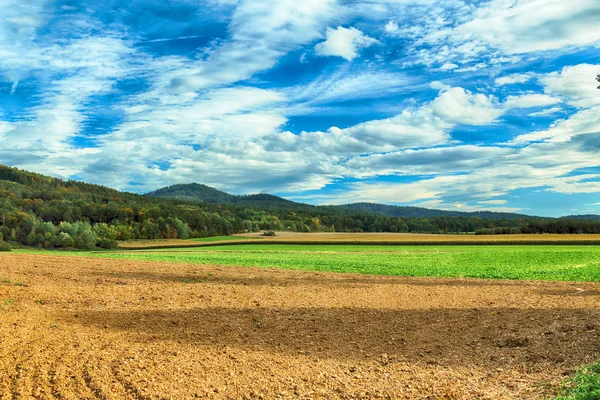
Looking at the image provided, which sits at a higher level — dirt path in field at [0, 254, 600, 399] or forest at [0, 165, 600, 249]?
forest at [0, 165, 600, 249]

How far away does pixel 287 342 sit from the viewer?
11969mm

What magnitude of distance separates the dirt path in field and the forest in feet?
167

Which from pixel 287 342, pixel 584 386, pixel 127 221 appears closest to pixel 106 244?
pixel 127 221

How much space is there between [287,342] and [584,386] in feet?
21.9

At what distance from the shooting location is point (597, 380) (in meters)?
8.06

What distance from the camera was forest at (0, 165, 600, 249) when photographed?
310ft

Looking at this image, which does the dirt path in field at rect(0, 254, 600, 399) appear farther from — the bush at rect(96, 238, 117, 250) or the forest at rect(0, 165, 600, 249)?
the bush at rect(96, 238, 117, 250)

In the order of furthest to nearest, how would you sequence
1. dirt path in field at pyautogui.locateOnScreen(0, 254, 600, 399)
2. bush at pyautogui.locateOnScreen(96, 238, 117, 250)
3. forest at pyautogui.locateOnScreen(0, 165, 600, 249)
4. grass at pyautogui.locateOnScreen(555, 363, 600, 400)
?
forest at pyautogui.locateOnScreen(0, 165, 600, 249)
bush at pyautogui.locateOnScreen(96, 238, 117, 250)
dirt path in field at pyautogui.locateOnScreen(0, 254, 600, 399)
grass at pyautogui.locateOnScreen(555, 363, 600, 400)

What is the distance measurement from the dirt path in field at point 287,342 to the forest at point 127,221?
51036 millimetres

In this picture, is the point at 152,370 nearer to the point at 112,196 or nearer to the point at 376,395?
the point at 376,395

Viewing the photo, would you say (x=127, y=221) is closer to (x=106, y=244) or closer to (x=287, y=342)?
(x=106, y=244)

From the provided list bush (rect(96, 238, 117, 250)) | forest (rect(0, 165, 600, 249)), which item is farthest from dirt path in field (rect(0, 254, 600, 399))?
bush (rect(96, 238, 117, 250))

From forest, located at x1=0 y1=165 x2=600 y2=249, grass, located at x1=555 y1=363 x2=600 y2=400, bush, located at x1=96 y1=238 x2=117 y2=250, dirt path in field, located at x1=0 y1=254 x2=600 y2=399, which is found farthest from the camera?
forest, located at x1=0 y1=165 x2=600 y2=249

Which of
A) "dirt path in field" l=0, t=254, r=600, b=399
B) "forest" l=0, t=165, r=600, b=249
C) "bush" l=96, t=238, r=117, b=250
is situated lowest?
"dirt path in field" l=0, t=254, r=600, b=399
